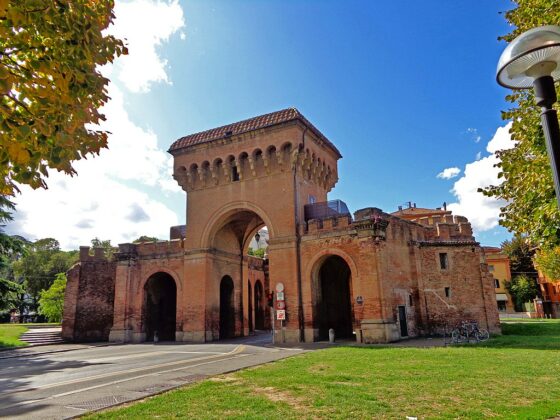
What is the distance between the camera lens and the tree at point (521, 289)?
5338cm

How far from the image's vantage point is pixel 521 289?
5350 cm

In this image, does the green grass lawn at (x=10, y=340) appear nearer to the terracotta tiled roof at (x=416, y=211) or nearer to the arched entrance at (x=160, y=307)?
the arched entrance at (x=160, y=307)

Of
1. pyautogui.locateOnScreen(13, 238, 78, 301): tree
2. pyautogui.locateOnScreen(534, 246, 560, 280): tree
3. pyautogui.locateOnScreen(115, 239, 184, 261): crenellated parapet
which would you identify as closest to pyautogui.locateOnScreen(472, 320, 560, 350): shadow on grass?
pyautogui.locateOnScreen(534, 246, 560, 280): tree

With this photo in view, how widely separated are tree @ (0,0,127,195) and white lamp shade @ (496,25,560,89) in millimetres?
4277

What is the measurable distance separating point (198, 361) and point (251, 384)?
5527 mm

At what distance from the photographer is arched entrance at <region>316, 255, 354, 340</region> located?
2655 cm

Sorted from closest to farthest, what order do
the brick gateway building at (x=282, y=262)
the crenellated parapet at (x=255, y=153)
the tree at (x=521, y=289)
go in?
1. the brick gateway building at (x=282, y=262)
2. the crenellated parapet at (x=255, y=153)
3. the tree at (x=521, y=289)

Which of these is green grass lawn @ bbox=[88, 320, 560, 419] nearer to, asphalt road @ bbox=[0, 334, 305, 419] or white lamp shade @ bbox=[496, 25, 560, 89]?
asphalt road @ bbox=[0, 334, 305, 419]

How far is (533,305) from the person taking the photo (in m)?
50.5

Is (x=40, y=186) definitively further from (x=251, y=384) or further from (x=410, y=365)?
(x=410, y=365)

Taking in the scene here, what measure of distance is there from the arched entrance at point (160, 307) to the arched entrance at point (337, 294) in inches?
445

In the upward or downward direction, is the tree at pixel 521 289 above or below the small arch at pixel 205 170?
below

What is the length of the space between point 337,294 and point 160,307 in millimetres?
12768

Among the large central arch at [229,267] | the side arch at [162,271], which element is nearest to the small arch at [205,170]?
the large central arch at [229,267]
